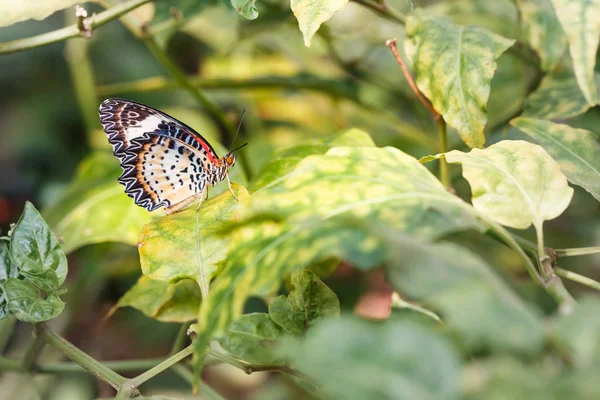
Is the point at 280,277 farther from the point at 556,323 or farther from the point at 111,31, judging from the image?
the point at 111,31

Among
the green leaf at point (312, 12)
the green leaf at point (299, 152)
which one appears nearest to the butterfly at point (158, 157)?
the green leaf at point (299, 152)

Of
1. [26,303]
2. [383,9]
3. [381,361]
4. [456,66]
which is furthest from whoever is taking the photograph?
[383,9]

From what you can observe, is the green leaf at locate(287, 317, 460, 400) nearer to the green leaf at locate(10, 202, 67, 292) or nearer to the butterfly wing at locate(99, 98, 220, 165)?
the green leaf at locate(10, 202, 67, 292)

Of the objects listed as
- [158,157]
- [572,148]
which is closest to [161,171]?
[158,157]

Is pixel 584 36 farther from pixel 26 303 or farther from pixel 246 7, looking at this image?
pixel 26 303

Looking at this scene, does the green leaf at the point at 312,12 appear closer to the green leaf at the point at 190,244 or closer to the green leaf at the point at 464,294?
the green leaf at the point at 190,244

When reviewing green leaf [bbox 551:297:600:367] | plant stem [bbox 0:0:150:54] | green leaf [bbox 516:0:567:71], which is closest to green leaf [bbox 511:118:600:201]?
green leaf [bbox 516:0:567:71]
